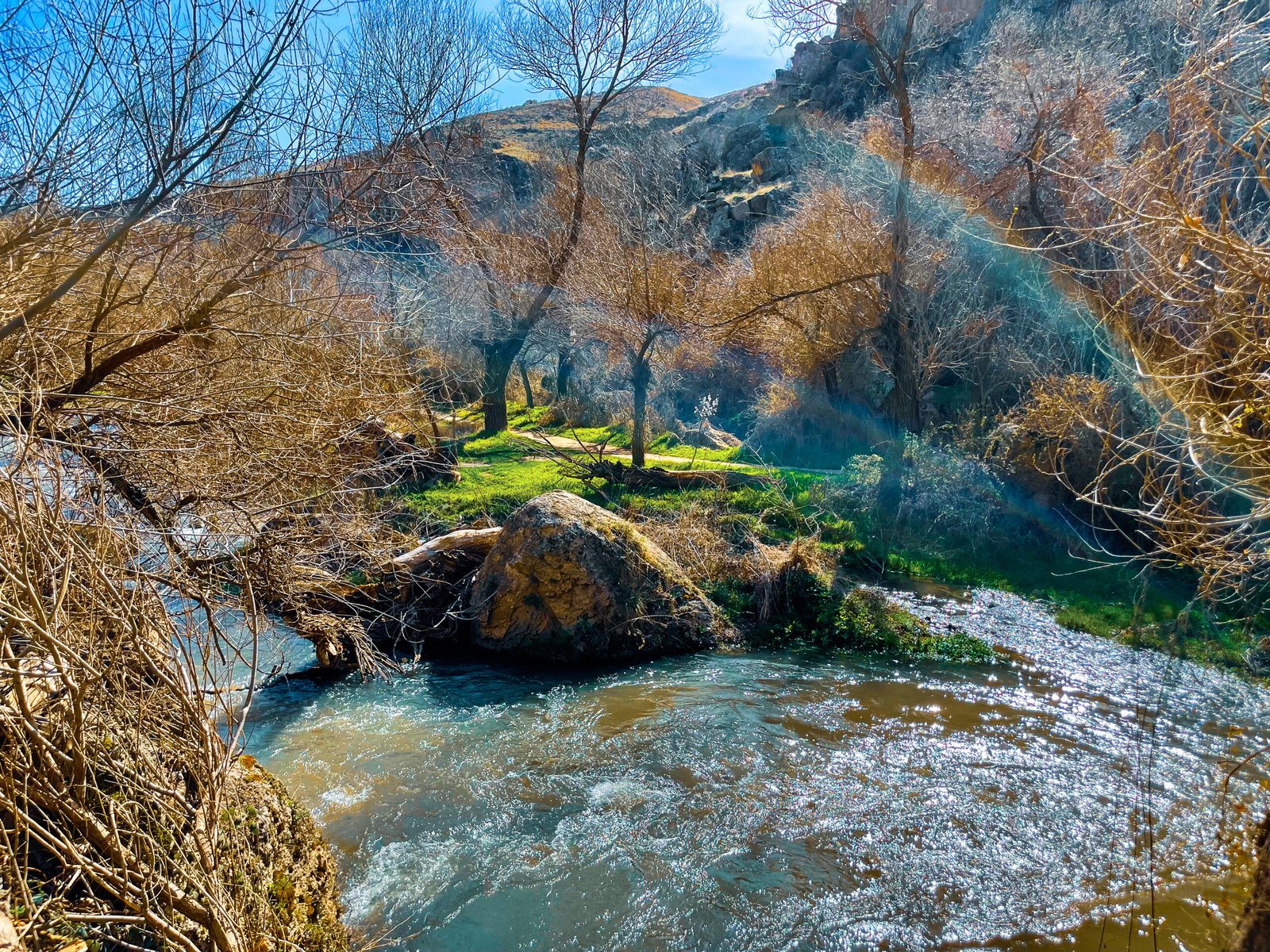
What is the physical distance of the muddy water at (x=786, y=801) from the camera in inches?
193

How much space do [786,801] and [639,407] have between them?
10.6m

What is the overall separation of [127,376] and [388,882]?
3.61 m

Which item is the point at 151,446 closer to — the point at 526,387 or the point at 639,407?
the point at 639,407

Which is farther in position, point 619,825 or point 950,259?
point 950,259

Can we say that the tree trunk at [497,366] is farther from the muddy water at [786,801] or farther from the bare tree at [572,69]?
the muddy water at [786,801]

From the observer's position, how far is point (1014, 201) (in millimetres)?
17375

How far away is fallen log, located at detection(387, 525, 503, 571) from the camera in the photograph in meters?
9.90

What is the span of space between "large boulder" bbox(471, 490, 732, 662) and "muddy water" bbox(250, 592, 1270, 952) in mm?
417

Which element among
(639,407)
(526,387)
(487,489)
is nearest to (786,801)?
(487,489)

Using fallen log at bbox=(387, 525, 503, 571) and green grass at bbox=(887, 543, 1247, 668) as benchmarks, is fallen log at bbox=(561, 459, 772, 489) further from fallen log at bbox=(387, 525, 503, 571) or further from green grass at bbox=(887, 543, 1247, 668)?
fallen log at bbox=(387, 525, 503, 571)

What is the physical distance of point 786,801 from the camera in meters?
6.20

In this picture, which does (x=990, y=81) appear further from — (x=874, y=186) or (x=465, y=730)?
(x=465, y=730)

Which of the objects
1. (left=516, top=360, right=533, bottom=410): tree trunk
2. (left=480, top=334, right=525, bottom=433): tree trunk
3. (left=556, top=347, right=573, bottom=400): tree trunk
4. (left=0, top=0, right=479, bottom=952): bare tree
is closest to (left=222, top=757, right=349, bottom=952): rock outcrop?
(left=0, top=0, right=479, bottom=952): bare tree

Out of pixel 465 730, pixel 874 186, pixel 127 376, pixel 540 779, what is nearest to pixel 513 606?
pixel 465 730
